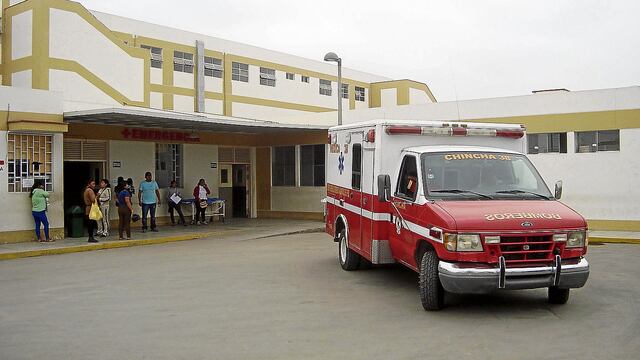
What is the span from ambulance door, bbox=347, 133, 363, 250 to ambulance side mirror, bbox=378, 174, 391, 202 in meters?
1.63

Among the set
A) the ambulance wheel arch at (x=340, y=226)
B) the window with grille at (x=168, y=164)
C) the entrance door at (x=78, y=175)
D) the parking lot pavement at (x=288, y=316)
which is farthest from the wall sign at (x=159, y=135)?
the ambulance wheel arch at (x=340, y=226)

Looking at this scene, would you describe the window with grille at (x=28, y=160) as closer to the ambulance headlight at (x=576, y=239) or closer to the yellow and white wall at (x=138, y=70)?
the yellow and white wall at (x=138, y=70)

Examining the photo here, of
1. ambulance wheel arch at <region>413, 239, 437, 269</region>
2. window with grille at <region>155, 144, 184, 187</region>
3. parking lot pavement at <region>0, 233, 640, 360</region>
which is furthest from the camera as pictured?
window with grille at <region>155, 144, 184, 187</region>

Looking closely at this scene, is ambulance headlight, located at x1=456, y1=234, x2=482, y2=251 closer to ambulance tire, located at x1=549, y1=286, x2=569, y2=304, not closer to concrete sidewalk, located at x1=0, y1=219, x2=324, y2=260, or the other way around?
ambulance tire, located at x1=549, y1=286, x2=569, y2=304

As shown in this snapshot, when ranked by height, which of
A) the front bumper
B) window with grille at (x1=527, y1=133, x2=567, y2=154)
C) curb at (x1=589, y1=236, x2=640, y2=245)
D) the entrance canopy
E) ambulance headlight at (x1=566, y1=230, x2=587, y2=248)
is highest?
the entrance canopy

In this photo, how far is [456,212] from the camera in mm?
7742

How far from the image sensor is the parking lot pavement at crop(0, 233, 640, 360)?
6.38 m

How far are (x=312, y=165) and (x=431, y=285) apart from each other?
1595cm

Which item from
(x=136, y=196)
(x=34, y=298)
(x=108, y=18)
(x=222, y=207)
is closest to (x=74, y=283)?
(x=34, y=298)

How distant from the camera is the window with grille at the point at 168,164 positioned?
21.6 metres

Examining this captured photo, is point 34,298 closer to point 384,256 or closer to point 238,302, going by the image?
point 238,302

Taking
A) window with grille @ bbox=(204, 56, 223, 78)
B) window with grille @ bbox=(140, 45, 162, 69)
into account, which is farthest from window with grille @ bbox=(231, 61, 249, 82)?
window with grille @ bbox=(140, 45, 162, 69)

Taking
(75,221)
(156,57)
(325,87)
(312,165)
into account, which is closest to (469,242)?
(75,221)

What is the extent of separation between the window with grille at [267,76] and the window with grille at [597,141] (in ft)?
86.9
